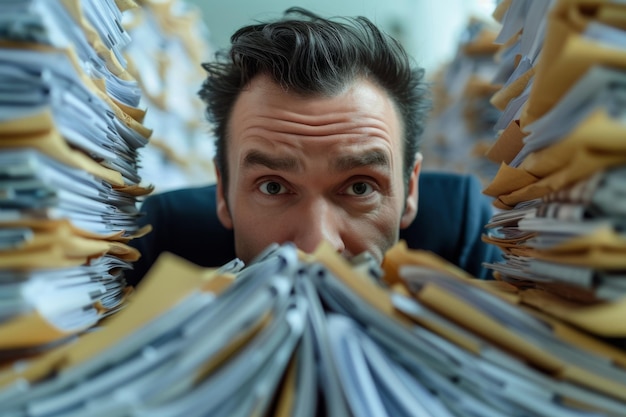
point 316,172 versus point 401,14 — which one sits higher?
point 401,14

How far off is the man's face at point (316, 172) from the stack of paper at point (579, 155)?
0.90 ft

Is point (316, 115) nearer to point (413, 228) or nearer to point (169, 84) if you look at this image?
point (413, 228)

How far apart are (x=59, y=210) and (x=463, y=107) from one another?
5.41 feet

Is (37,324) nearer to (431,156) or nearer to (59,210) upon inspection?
(59,210)

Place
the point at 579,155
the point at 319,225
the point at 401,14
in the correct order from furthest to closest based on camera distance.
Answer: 1. the point at 401,14
2. the point at 319,225
3. the point at 579,155

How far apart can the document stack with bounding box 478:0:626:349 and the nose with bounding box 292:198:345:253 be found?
0.86 ft

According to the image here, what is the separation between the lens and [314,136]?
674mm

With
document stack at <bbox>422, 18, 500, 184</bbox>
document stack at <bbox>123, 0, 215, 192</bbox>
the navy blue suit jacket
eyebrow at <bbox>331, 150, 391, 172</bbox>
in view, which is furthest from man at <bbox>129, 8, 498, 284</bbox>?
document stack at <bbox>422, 18, 500, 184</bbox>

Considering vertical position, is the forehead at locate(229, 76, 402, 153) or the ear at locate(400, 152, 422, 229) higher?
the forehead at locate(229, 76, 402, 153)

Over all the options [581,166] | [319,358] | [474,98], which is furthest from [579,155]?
[474,98]

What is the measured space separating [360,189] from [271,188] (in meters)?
0.13

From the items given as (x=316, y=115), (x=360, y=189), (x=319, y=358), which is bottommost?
(x=319, y=358)

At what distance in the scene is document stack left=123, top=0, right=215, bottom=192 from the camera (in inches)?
69.3

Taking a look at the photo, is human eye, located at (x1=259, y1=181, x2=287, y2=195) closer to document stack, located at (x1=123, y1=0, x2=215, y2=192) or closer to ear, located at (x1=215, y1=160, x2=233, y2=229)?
ear, located at (x1=215, y1=160, x2=233, y2=229)
